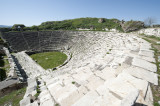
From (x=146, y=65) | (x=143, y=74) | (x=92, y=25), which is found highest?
(x=92, y=25)

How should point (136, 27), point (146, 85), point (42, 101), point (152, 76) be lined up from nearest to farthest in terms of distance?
point (146, 85) → point (152, 76) → point (42, 101) → point (136, 27)

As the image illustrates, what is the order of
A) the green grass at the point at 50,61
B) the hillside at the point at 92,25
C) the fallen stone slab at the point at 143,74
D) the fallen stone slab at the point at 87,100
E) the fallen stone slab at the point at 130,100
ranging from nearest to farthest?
the fallen stone slab at the point at 130,100 < the fallen stone slab at the point at 87,100 < the fallen stone slab at the point at 143,74 < the green grass at the point at 50,61 < the hillside at the point at 92,25

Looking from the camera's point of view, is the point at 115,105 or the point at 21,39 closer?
the point at 115,105

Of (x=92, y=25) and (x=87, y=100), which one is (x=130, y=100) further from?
(x=92, y=25)

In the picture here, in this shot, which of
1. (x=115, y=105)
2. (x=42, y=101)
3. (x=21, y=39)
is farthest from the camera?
(x=21, y=39)

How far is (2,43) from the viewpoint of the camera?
20703mm

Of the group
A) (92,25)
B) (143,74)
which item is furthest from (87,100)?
(92,25)

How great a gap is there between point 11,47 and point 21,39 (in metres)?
4.50

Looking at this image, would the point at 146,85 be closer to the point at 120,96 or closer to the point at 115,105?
the point at 120,96

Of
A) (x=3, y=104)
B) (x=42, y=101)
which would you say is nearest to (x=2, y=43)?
(x=3, y=104)

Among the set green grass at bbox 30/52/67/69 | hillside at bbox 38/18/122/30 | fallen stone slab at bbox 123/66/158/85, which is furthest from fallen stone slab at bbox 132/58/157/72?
hillside at bbox 38/18/122/30

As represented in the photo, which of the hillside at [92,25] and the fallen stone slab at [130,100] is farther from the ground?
the hillside at [92,25]

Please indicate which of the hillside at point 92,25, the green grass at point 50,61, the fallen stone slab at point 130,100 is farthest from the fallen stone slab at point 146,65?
the hillside at point 92,25

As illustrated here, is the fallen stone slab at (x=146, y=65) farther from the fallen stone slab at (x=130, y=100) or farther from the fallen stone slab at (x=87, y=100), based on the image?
the fallen stone slab at (x=87, y=100)
